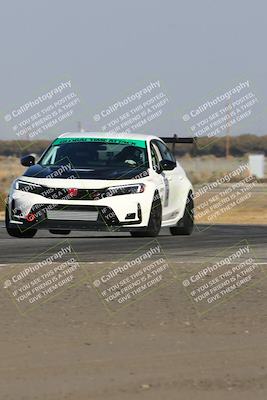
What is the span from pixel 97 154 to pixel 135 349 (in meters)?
10.4

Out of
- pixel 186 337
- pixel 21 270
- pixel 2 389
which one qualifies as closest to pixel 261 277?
pixel 21 270

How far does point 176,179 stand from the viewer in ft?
66.1

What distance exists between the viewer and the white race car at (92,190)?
18.0 metres

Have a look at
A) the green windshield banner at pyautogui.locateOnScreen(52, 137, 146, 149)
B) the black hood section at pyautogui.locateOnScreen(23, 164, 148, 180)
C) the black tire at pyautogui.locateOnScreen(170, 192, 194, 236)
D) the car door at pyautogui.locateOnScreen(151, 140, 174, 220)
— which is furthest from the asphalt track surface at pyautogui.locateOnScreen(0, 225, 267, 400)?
the black tire at pyautogui.locateOnScreen(170, 192, 194, 236)

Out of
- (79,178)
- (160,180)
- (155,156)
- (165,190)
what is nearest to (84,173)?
(79,178)

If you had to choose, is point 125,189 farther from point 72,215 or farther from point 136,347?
point 136,347

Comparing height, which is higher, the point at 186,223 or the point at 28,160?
the point at 28,160

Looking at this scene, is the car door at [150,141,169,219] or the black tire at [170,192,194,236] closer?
the car door at [150,141,169,219]

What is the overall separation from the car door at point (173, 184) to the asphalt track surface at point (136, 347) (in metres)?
5.65

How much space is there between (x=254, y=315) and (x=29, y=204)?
25.5 ft

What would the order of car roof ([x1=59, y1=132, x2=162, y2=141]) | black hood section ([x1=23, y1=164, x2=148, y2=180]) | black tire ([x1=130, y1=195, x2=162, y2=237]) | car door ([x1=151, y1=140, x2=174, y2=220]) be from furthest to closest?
1. car roof ([x1=59, y1=132, x2=162, y2=141])
2. car door ([x1=151, y1=140, x2=174, y2=220])
3. black tire ([x1=130, y1=195, x2=162, y2=237])
4. black hood section ([x1=23, y1=164, x2=148, y2=180])

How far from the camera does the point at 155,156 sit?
19.8 m

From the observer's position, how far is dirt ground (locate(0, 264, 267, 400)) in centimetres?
745

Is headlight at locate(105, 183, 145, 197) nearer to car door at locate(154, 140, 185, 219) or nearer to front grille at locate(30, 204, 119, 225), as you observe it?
front grille at locate(30, 204, 119, 225)
